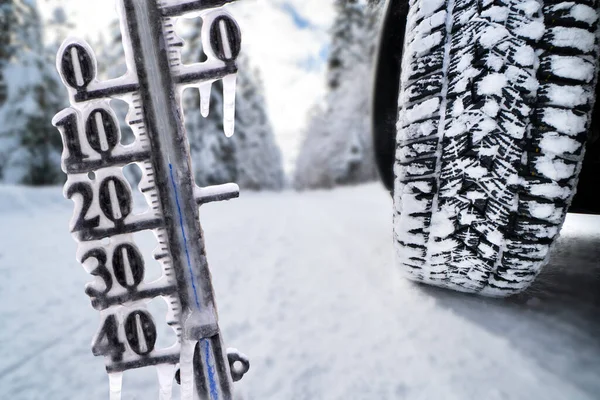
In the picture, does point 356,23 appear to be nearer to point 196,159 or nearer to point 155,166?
point 196,159

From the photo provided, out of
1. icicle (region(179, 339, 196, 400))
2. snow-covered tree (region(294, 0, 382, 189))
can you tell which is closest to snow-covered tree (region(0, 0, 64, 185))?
icicle (region(179, 339, 196, 400))

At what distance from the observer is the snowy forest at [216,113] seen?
35.3 ft

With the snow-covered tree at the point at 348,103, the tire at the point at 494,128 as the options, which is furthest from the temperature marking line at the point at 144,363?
the snow-covered tree at the point at 348,103

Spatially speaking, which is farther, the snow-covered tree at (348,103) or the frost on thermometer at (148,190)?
the snow-covered tree at (348,103)

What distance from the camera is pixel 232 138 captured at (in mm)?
18453

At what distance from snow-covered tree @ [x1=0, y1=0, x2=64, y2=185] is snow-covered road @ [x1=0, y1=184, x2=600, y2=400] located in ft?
37.2

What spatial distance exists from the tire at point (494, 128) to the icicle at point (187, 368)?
32.4 inches

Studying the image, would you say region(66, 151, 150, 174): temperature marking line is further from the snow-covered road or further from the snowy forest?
the snowy forest

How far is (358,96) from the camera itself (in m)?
19.6

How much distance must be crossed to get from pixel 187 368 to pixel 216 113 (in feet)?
53.6

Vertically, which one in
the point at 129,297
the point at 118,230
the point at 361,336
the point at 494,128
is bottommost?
the point at 361,336

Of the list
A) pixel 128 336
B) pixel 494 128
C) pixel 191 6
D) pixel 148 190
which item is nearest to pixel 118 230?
pixel 148 190

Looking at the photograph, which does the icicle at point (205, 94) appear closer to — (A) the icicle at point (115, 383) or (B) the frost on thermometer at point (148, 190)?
(B) the frost on thermometer at point (148, 190)

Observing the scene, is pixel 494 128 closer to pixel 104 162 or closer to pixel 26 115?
pixel 104 162
